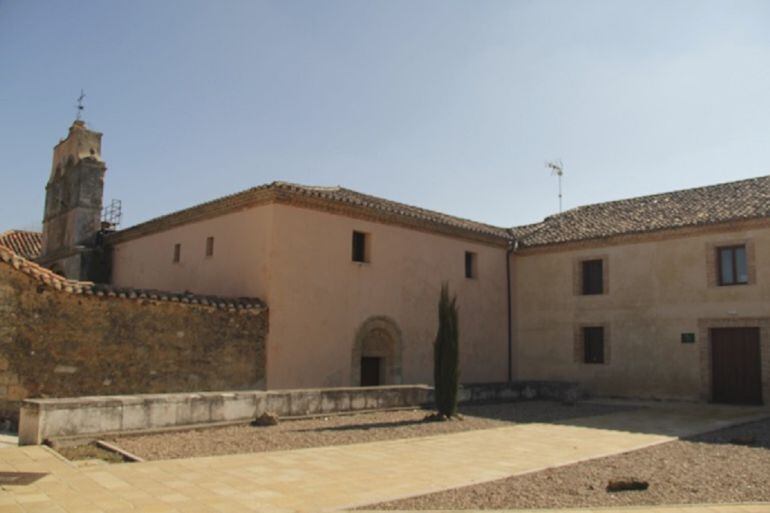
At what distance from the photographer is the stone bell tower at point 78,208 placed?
23109 mm

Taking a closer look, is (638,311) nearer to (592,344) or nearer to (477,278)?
A: (592,344)

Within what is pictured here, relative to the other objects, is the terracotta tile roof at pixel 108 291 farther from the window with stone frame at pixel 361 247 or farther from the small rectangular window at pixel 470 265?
the small rectangular window at pixel 470 265

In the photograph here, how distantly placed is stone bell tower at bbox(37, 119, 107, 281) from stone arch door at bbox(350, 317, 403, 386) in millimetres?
11388

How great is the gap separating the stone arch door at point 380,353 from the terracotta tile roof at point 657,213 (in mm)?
6702

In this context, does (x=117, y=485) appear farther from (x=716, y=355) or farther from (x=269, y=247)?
(x=716, y=355)

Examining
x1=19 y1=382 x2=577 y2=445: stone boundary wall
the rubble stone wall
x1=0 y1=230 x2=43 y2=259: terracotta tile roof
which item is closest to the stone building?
the rubble stone wall

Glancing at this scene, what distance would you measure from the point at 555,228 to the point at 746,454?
14044mm

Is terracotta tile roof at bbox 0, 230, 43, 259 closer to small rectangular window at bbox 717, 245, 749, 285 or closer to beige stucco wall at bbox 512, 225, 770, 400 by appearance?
beige stucco wall at bbox 512, 225, 770, 400

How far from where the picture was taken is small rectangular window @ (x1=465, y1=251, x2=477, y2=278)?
21758mm

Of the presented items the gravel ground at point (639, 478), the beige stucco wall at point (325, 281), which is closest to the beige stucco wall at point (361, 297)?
the beige stucco wall at point (325, 281)

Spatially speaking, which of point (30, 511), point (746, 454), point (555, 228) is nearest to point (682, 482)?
point (746, 454)

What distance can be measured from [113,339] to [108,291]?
1.01 meters

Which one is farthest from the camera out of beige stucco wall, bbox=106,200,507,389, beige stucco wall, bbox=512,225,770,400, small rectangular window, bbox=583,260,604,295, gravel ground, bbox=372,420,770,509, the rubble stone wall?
small rectangular window, bbox=583,260,604,295

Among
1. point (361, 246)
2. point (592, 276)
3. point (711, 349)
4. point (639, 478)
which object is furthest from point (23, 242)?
point (639, 478)
